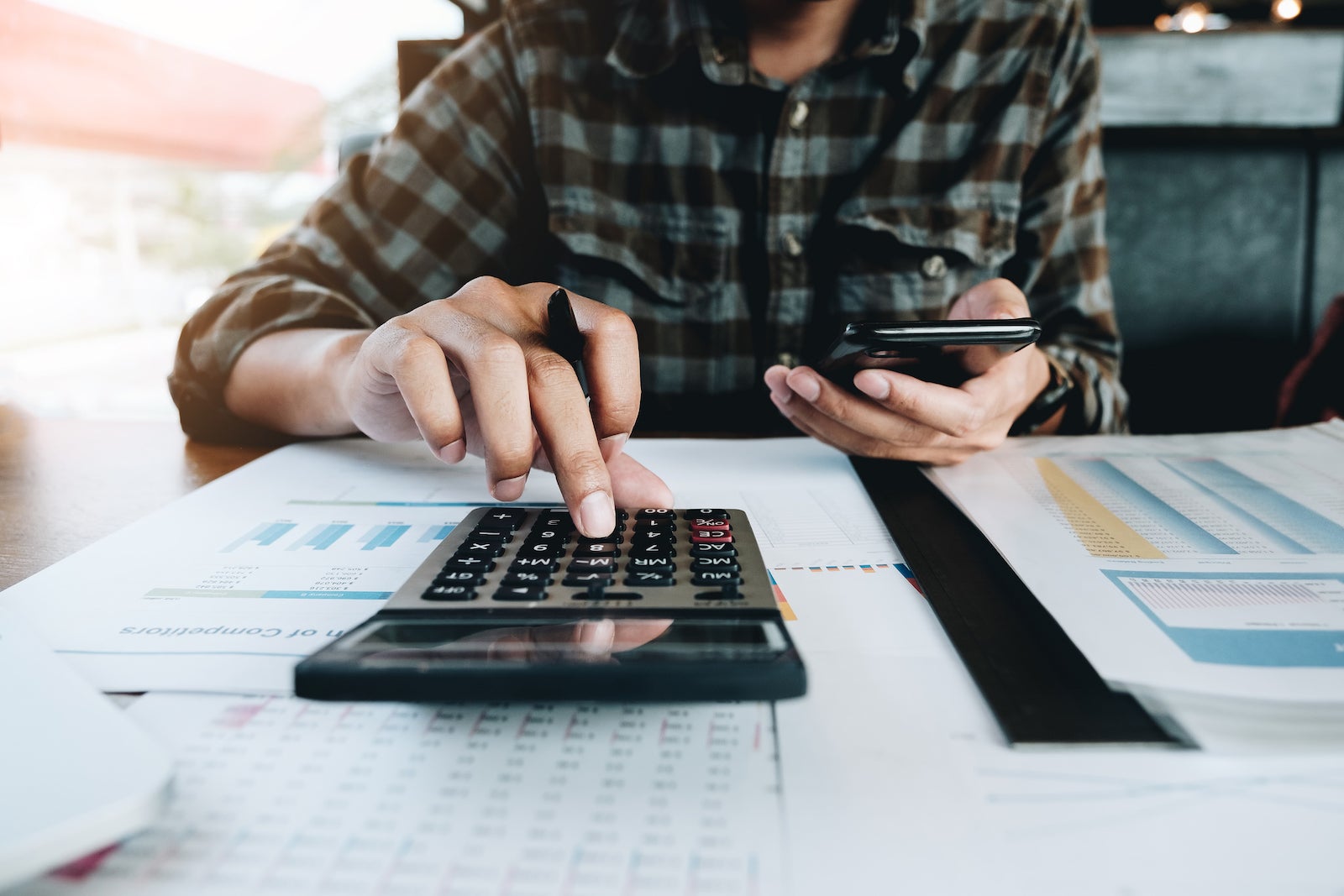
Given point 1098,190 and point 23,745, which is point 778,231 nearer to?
point 1098,190

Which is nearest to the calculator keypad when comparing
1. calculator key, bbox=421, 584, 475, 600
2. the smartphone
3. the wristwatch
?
calculator key, bbox=421, 584, 475, 600

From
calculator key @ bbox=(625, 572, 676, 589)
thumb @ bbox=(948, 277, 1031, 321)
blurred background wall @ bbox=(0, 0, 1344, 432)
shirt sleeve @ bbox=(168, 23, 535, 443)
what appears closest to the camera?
calculator key @ bbox=(625, 572, 676, 589)

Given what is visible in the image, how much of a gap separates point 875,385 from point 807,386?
42 mm

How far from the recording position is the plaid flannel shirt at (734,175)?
0.74 m

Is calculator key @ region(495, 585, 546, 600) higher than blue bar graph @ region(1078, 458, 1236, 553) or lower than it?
higher

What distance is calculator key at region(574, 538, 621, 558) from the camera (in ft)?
1.04

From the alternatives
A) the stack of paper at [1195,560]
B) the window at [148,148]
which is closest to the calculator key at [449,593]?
the stack of paper at [1195,560]

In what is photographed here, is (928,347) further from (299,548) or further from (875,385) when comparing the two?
(299,548)

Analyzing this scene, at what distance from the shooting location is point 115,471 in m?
0.50

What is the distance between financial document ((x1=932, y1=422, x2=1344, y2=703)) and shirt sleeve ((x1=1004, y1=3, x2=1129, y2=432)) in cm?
23

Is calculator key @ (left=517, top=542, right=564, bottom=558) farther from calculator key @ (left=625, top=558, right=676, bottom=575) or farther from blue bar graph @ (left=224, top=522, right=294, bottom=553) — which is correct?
blue bar graph @ (left=224, top=522, right=294, bottom=553)

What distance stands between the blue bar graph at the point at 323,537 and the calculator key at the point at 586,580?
14 centimetres

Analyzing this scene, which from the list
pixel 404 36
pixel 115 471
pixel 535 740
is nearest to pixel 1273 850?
pixel 535 740

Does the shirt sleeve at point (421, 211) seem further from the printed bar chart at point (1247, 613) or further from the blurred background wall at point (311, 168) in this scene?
the printed bar chart at point (1247, 613)
